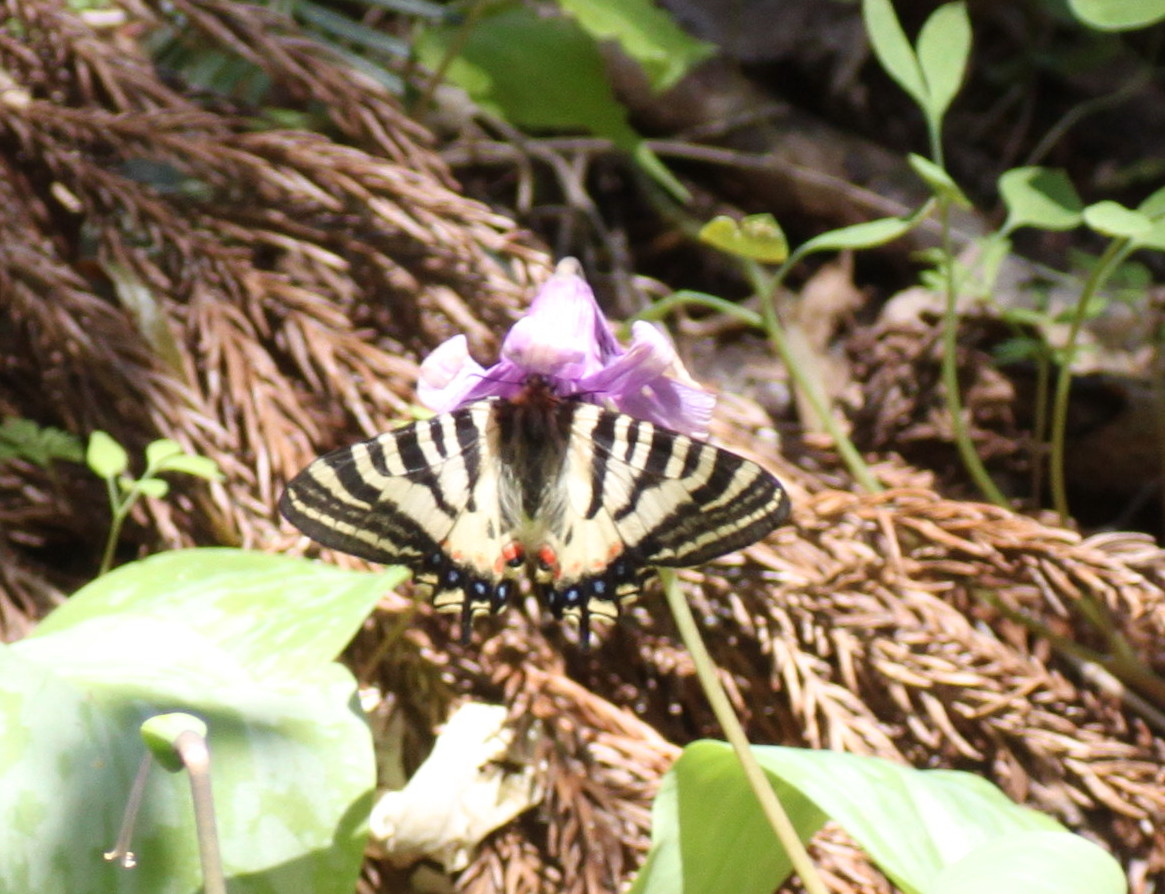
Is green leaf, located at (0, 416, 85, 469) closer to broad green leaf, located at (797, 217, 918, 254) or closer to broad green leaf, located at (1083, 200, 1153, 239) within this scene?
broad green leaf, located at (797, 217, 918, 254)

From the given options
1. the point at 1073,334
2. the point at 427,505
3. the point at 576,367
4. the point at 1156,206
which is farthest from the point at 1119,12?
the point at 427,505

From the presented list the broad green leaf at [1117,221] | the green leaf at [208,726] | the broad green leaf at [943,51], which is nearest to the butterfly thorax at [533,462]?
the green leaf at [208,726]

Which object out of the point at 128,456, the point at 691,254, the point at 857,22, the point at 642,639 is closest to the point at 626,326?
the point at 642,639

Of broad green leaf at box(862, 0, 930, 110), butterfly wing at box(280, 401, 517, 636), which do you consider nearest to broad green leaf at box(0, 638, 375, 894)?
butterfly wing at box(280, 401, 517, 636)

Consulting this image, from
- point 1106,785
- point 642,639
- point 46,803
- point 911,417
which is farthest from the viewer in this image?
point 911,417

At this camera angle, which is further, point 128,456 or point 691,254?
point 691,254

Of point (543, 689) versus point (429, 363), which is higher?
point (429, 363)

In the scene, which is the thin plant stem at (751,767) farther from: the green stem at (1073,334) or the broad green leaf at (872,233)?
the green stem at (1073,334)

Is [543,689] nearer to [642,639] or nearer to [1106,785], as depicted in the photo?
[642,639]
